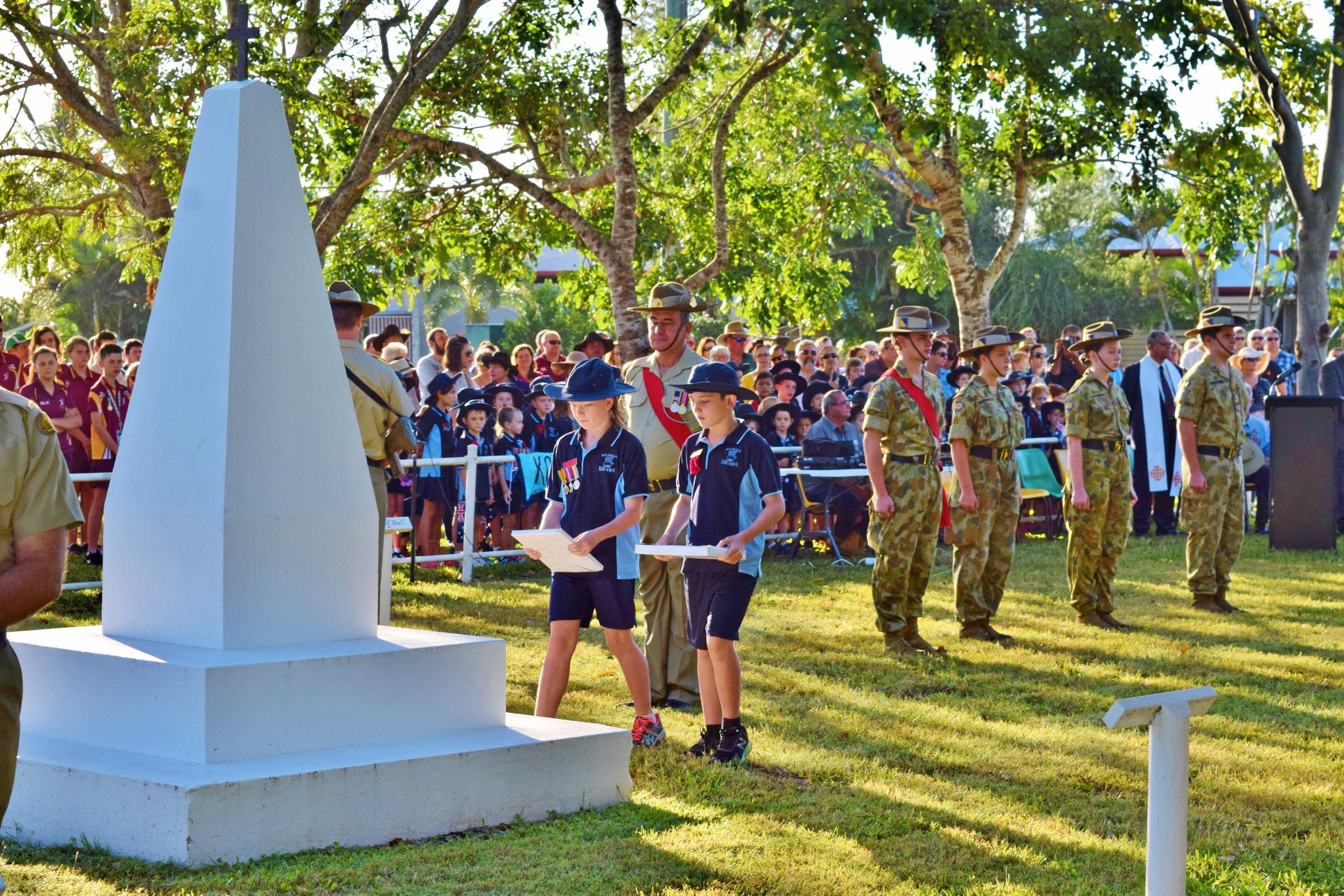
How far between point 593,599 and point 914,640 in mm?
3591

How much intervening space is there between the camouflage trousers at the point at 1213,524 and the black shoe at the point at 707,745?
19.4 feet

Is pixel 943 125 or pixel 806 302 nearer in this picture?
pixel 943 125

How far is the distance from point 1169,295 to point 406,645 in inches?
1913

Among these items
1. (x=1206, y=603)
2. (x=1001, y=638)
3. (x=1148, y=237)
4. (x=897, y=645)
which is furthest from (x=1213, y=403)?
(x=1148, y=237)

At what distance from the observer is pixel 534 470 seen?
13875mm

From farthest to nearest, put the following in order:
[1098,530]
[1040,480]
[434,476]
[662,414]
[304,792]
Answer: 1. [1040,480]
2. [434,476]
3. [1098,530]
4. [662,414]
5. [304,792]

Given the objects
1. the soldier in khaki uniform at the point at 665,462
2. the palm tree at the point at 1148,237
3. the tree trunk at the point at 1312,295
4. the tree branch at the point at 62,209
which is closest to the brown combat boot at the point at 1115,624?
the soldier in khaki uniform at the point at 665,462

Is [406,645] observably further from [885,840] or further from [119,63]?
[119,63]

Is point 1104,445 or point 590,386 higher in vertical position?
point 590,386

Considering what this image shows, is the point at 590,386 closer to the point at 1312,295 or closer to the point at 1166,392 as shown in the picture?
the point at 1166,392

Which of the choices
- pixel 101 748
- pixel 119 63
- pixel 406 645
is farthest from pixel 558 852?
pixel 119 63

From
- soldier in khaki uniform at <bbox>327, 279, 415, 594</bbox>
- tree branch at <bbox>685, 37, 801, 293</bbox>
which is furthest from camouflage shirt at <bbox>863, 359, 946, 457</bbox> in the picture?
tree branch at <bbox>685, 37, 801, 293</bbox>

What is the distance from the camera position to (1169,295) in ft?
167

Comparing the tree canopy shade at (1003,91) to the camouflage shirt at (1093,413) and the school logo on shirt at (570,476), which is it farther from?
the school logo on shirt at (570,476)
